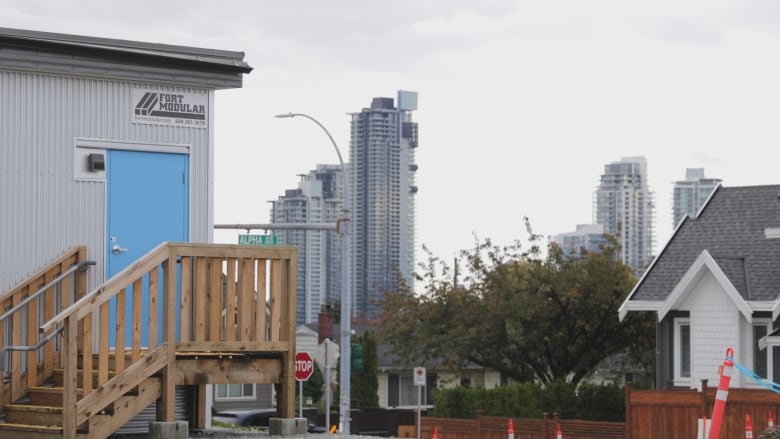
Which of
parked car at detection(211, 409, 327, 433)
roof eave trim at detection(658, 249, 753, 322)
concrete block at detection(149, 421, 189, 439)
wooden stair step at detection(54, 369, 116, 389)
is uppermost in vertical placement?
roof eave trim at detection(658, 249, 753, 322)

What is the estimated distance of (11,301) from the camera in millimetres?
16828

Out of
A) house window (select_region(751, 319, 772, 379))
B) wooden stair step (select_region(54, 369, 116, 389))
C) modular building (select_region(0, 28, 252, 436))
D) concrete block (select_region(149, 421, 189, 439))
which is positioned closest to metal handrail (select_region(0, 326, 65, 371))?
wooden stair step (select_region(54, 369, 116, 389))

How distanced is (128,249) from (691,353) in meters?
22.1

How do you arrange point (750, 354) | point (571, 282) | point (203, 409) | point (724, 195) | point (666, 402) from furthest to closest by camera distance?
point (571, 282) → point (724, 195) → point (750, 354) → point (666, 402) → point (203, 409)

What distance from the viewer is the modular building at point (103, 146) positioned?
1716 cm

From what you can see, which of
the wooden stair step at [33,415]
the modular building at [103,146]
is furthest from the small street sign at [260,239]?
the wooden stair step at [33,415]

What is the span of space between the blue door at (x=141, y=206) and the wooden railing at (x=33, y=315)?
0.50 meters

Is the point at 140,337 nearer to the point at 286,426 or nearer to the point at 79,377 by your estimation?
the point at 79,377

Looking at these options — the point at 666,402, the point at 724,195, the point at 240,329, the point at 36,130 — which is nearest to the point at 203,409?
the point at 240,329

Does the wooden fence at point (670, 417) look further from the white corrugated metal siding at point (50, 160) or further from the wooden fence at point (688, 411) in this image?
the white corrugated metal siding at point (50, 160)

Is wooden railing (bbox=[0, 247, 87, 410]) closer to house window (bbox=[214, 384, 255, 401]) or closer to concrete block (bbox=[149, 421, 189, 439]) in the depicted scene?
concrete block (bbox=[149, 421, 189, 439])

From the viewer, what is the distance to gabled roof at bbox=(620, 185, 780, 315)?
36.6 meters

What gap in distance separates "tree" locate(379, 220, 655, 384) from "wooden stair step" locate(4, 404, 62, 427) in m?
32.3

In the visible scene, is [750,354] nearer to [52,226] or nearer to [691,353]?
[691,353]
